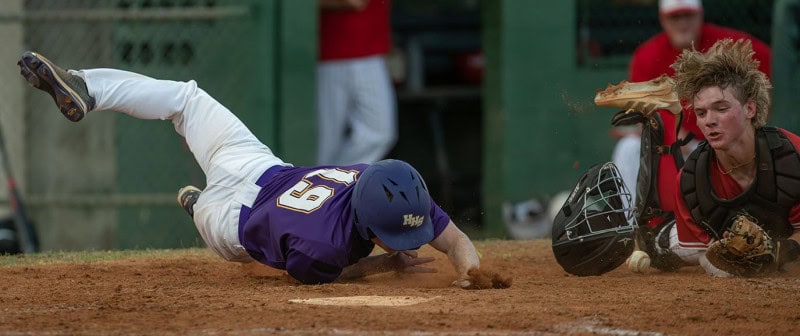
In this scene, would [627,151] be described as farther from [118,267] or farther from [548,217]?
[118,267]

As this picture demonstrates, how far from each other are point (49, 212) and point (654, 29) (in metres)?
5.75

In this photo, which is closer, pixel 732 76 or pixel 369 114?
pixel 732 76

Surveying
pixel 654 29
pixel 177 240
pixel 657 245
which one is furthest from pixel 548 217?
pixel 657 245

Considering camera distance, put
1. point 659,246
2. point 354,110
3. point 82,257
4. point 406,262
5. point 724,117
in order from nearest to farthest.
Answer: point 724,117
point 406,262
point 659,246
point 82,257
point 354,110

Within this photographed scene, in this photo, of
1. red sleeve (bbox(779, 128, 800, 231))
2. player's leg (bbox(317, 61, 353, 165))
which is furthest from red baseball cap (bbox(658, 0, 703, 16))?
red sleeve (bbox(779, 128, 800, 231))

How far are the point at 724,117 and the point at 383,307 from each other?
81.2 inches

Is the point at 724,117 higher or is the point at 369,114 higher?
the point at 724,117

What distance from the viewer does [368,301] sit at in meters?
5.18

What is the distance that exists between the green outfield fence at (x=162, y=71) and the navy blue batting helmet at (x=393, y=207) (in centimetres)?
475

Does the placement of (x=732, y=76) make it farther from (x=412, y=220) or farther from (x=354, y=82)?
(x=354, y=82)

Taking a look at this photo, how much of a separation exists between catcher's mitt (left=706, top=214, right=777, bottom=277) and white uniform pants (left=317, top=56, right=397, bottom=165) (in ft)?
15.0

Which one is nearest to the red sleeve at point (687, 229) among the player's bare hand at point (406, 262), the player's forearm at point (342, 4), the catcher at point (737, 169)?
the catcher at point (737, 169)

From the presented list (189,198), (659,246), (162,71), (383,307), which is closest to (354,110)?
(162,71)

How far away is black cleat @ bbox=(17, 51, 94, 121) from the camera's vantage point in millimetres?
6035
